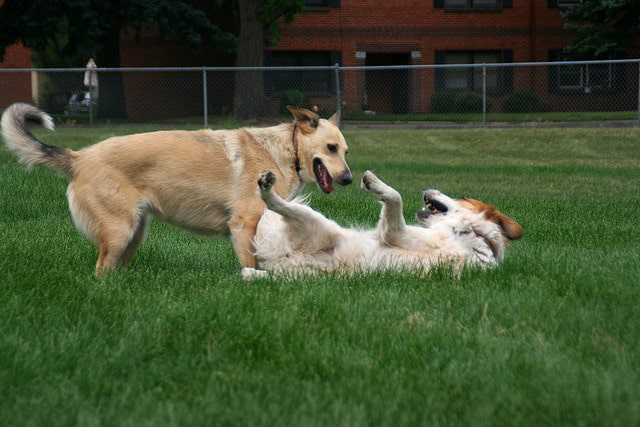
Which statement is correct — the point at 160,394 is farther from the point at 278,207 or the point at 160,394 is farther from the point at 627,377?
the point at 278,207

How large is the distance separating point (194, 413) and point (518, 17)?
106 feet

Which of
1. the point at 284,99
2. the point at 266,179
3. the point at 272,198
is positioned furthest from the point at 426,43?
the point at 266,179

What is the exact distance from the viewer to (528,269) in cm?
550

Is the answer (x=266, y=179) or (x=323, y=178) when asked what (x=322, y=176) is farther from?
(x=266, y=179)

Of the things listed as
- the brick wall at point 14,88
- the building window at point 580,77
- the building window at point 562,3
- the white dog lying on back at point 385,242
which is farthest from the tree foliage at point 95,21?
the white dog lying on back at point 385,242

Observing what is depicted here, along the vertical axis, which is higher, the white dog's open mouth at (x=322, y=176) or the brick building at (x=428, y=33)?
the brick building at (x=428, y=33)

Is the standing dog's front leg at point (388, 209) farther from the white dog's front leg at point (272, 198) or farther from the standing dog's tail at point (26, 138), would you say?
the standing dog's tail at point (26, 138)

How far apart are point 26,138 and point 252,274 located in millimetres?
2095

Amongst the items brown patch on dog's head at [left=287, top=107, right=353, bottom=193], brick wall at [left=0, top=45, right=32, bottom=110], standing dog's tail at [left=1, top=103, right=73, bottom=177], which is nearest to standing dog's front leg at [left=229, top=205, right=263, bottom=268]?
brown patch on dog's head at [left=287, top=107, right=353, bottom=193]

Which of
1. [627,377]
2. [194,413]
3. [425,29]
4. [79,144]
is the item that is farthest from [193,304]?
[425,29]

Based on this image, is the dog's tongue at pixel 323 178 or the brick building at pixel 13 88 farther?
the brick building at pixel 13 88

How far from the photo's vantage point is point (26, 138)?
19.7 ft

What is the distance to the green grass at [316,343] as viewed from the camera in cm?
291

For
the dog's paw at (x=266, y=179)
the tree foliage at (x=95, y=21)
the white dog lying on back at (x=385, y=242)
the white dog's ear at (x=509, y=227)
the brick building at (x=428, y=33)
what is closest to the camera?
the dog's paw at (x=266, y=179)
